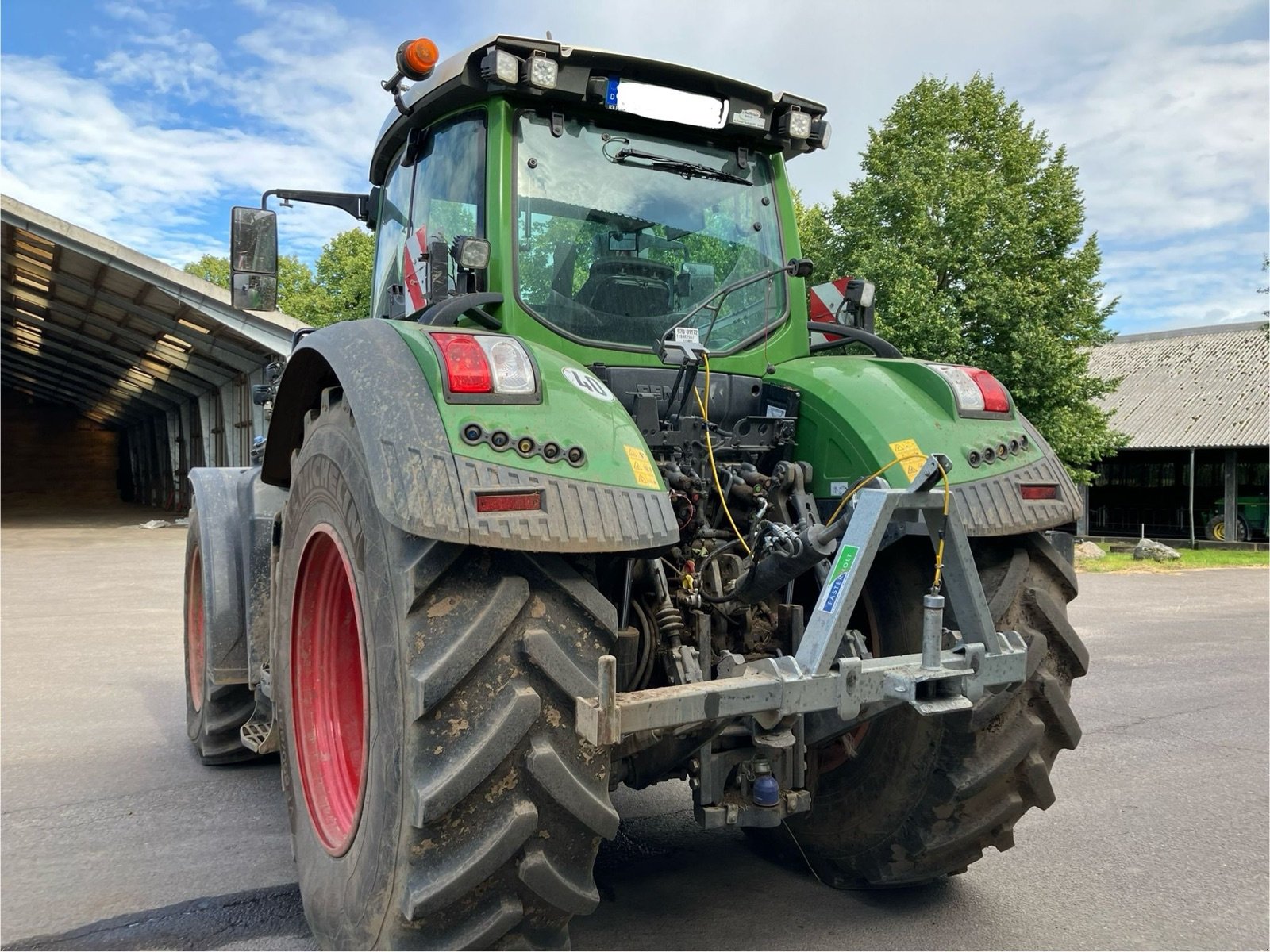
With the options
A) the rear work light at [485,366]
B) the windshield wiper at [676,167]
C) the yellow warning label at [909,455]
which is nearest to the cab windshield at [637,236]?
the windshield wiper at [676,167]

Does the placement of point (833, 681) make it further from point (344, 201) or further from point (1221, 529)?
point (1221, 529)

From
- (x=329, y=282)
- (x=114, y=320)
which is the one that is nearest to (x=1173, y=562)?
(x=114, y=320)

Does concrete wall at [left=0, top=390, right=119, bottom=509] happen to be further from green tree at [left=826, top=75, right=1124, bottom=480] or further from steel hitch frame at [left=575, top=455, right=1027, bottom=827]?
steel hitch frame at [left=575, top=455, right=1027, bottom=827]

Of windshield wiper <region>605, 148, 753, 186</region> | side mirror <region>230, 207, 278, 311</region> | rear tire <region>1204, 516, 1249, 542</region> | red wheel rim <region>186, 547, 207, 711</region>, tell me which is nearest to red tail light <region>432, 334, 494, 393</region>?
windshield wiper <region>605, 148, 753, 186</region>

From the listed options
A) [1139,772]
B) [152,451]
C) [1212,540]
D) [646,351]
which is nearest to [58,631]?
[646,351]

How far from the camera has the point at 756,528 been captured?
297 centimetres

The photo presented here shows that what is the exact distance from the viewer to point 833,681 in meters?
2.32

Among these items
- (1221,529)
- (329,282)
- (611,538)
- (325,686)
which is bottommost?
(1221,529)

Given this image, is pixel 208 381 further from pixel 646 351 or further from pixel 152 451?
pixel 646 351

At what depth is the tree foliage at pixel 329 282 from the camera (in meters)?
37.3

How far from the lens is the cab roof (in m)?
3.12

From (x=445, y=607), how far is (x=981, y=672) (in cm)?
135

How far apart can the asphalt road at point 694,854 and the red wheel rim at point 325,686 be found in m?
0.49

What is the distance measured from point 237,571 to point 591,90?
2855 mm
